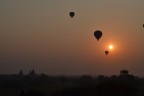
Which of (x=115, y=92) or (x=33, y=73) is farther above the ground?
(x=33, y=73)

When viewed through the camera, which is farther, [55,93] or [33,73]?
[33,73]

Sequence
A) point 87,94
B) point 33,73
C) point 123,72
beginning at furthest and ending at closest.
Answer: point 33,73
point 123,72
point 87,94

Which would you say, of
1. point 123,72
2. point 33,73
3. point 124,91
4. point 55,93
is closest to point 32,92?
point 55,93

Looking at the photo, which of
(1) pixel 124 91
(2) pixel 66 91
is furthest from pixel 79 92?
(1) pixel 124 91

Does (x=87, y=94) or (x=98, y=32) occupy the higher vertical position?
(x=98, y=32)

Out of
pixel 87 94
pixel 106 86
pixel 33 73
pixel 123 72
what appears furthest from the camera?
pixel 33 73

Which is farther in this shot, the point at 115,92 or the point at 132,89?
the point at 132,89

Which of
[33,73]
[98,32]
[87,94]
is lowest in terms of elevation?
[87,94]

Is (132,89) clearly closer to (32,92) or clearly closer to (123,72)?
(32,92)

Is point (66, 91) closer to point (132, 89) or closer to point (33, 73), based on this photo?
point (132, 89)
